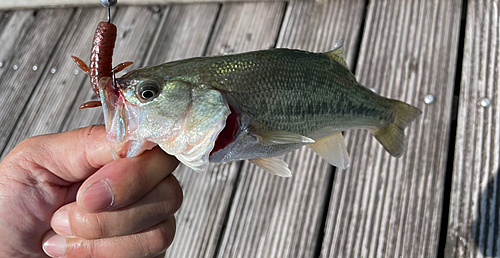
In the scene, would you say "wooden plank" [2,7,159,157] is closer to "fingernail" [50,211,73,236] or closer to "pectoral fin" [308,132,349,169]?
"fingernail" [50,211,73,236]

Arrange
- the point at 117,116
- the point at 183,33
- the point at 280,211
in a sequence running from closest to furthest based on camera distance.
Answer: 1. the point at 117,116
2. the point at 280,211
3. the point at 183,33

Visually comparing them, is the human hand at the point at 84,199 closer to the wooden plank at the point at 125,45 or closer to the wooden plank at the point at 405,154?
the wooden plank at the point at 405,154

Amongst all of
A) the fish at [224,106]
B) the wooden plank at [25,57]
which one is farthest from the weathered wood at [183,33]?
the fish at [224,106]

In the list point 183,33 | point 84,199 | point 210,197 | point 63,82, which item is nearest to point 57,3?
point 63,82

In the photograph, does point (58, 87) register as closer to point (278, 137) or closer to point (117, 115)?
point (117, 115)

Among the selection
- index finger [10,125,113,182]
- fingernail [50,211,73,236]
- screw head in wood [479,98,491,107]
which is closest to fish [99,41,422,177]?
index finger [10,125,113,182]

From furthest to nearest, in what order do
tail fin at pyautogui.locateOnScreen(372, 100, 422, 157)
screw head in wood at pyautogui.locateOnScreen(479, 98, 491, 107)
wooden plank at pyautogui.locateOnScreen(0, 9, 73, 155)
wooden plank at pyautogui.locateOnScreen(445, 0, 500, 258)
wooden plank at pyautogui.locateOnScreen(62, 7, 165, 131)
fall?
wooden plank at pyautogui.locateOnScreen(0, 9, 73, 155)
wooden plank at pyautogui.locateOnScreen(62, 7, 165, 131)
screw head in wood at pyautogui.locateOnScreen(479, 98, 491, 107)
wooden plank at pyautogui.locateOnScreen(445, 0, 500, 258)
tail fin at pyautogui.locateOnScreen(372, 100, 422, 157)

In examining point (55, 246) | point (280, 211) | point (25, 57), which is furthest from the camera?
point (25, 57)
